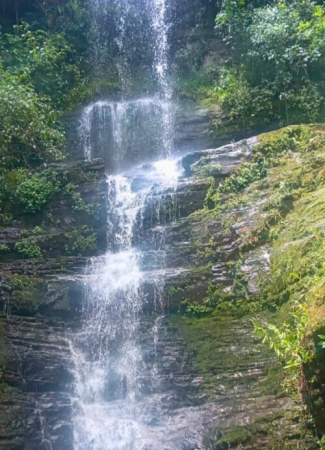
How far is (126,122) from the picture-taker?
14.7 metres

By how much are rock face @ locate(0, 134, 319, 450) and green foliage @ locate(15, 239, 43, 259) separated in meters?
0.14

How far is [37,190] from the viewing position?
10.8 m

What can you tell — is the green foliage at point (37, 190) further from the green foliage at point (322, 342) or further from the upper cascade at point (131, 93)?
the green foliage at point (322, 342)

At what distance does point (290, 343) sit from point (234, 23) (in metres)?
12.0

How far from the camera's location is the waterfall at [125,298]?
24.3ft

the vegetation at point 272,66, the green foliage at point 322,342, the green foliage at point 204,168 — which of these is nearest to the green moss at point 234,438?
the green foliage at point 322,342

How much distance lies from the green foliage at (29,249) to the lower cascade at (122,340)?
1.13 m

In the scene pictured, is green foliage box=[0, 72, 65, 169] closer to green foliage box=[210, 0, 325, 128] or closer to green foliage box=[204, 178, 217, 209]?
green foliage box=[204, 178, 217, 209]

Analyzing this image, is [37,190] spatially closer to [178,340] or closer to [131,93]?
[178,340]

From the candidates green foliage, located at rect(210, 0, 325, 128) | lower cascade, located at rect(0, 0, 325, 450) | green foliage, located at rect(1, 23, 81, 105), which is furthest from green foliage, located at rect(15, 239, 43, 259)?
green foliage, located at rect(210, 0, 325, 128)

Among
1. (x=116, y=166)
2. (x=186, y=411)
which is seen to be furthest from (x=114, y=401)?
(x=116, y=166)

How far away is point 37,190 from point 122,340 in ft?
13.3

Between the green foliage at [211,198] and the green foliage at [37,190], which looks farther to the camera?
the green foliage at [37,190]

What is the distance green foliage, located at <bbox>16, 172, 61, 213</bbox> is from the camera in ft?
34.8
